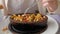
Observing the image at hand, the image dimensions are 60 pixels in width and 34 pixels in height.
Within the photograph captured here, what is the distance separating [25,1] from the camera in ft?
2.71

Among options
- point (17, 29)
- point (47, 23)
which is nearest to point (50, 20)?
point (47, 23)

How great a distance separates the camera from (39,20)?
538 mm

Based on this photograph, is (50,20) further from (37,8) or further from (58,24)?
(37,8)

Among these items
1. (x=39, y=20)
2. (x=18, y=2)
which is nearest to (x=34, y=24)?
(x=39, y=20)

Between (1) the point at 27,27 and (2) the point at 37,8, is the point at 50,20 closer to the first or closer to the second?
(1) the point at 27,27

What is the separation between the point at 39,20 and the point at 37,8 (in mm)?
326

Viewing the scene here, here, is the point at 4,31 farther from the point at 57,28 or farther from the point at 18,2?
the point at 18,2

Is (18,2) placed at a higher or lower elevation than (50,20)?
higher

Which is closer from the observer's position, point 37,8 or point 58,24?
point 58,24

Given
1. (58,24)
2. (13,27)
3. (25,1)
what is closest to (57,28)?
Answer: (58,24)

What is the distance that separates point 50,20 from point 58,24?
0.13 ft

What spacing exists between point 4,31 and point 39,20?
124mm

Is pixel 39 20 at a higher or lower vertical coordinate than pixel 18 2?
lower

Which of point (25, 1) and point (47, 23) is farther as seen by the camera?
point (25, 1)
